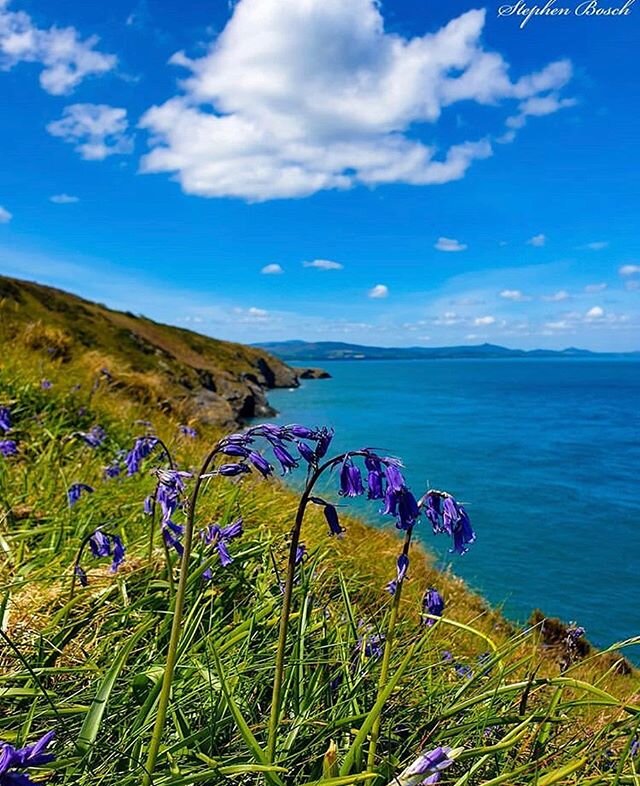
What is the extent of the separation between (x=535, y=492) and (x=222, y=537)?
3327 cm

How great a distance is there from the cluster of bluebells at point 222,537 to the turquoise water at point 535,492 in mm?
→ 1130

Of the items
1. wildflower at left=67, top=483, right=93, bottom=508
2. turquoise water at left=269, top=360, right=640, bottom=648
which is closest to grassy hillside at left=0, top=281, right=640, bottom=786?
wildflower at left=67, top=483, right=93, bottom=508

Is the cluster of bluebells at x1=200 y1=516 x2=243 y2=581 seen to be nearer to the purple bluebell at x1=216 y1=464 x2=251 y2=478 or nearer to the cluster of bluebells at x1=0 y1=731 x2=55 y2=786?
the purple bluebell at x1=216 y1=464 x2=251 y2=478

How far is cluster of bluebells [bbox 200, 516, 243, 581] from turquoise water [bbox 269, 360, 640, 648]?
1130 mm

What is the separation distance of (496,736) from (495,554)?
21.1 metres

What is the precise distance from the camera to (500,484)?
→ 35.7 m

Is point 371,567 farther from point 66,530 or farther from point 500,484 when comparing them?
point 500,484

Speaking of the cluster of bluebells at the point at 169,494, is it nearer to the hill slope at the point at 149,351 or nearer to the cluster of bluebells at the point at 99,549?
the cluster of bluebells at the point at 99,549

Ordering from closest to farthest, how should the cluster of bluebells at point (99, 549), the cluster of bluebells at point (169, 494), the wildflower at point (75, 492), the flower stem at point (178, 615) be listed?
the flower stem at point (178, 615), the cluster of bluebells at point (169, 494), the cluster of bluebells at point (99, 549), the wildflower at point (75, 492)

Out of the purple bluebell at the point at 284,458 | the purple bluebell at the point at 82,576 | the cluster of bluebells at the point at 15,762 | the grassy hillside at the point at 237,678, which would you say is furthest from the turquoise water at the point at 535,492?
the purple bluebell at the point at 82,576

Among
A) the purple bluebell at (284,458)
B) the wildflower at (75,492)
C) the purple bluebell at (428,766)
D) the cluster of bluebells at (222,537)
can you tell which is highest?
the purple bluebell at (284,458)

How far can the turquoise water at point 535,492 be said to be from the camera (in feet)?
61.5

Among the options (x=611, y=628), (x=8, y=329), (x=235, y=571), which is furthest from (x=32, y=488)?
(x=611, y=628)

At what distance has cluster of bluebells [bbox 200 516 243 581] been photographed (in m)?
3.01
